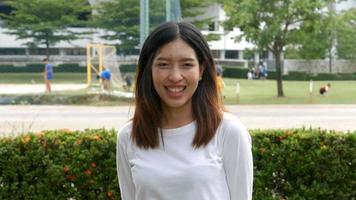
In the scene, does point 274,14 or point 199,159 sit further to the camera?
point 274,14

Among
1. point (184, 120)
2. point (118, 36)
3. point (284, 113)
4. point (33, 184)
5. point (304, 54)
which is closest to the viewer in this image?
point (184, 120)

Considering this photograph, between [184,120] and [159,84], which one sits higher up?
[159,84]

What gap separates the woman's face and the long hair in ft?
0.08

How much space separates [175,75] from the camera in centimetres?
199

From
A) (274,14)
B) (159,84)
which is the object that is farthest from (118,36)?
(159,84)

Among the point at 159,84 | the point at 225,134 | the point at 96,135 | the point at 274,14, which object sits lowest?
the point at 96,135

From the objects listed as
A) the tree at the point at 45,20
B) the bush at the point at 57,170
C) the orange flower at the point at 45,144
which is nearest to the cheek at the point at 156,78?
the bush at the point at 57,170

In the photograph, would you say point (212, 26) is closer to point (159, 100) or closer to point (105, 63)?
point (105, 63)

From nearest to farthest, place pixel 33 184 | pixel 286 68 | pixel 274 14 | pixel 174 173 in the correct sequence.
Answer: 1. pixel 174 173
2. pixel 33 184
3. pixel 274 14
4. pixel 286 68

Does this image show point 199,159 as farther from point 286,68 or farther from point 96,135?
point 286,68

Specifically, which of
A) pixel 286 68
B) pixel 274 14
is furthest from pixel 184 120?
pixel 286 68

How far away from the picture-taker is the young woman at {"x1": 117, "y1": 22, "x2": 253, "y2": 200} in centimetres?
192

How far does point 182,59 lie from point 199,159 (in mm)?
336

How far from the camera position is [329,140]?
470 cm
